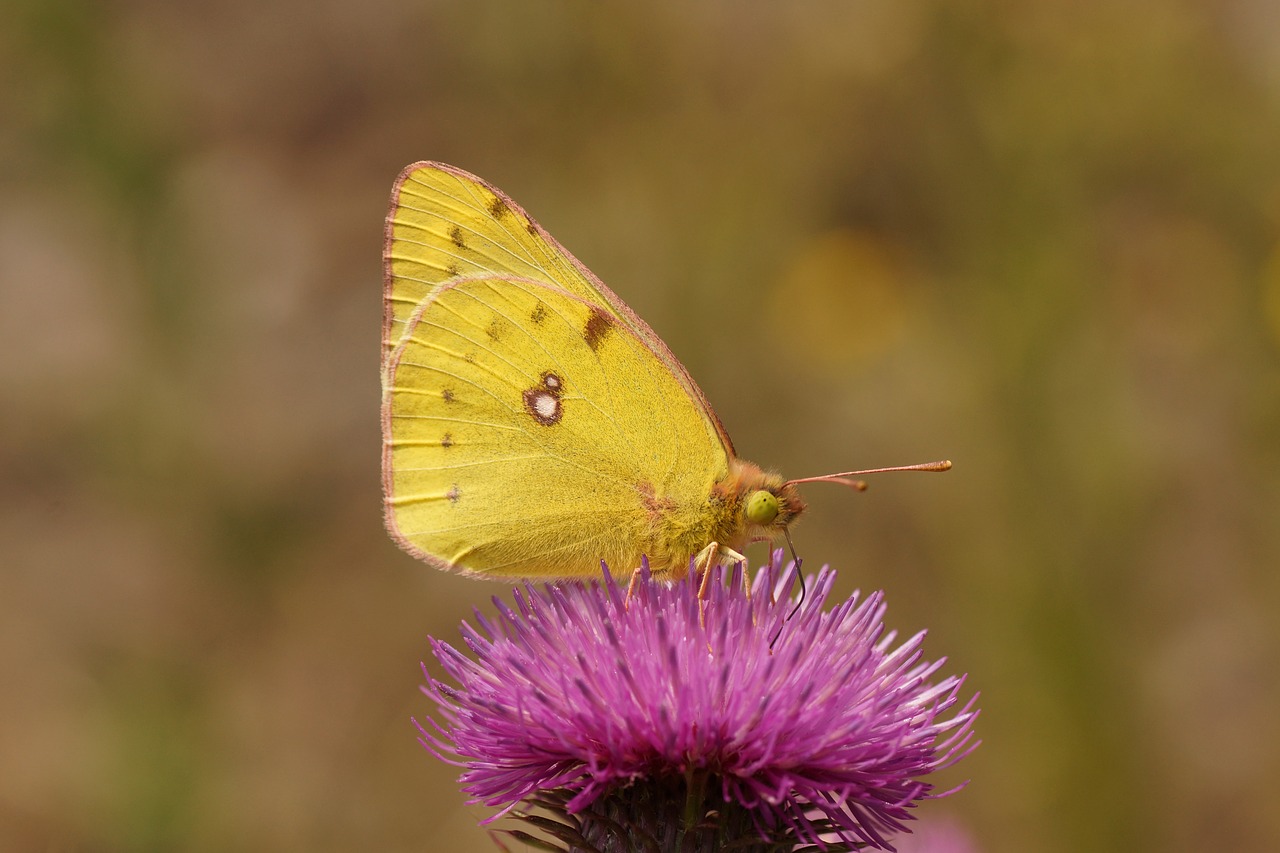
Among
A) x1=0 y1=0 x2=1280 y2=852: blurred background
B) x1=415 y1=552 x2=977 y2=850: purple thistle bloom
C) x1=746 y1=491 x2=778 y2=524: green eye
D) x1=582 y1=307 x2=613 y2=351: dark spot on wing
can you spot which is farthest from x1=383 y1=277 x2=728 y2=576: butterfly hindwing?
x1=0 y1=0 x2=1280 y2=852: blurred background

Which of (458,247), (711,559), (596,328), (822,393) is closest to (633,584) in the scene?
(711,559)

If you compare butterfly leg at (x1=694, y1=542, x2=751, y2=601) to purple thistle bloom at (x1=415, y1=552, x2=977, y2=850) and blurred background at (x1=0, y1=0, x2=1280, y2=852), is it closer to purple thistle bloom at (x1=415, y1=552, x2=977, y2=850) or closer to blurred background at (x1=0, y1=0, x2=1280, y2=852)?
purple thistle bloom at (x1=415, y1=552, x2=977, y2=850)

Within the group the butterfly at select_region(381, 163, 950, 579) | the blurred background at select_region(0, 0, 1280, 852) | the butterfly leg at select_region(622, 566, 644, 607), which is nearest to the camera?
the butterfly leg at select_region(622, 566, 644, 607)

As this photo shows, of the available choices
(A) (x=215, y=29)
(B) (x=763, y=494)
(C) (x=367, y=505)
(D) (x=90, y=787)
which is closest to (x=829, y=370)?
(C) (x=367, y=505)

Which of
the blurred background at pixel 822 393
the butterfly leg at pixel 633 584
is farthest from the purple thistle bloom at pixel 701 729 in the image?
the blurred background at pixel 822 393

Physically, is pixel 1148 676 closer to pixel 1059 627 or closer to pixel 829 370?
pixel 1059 627
